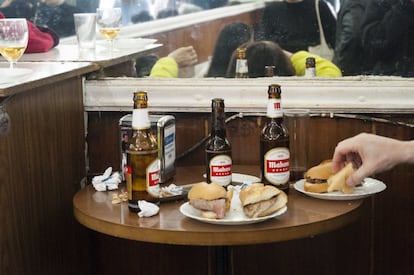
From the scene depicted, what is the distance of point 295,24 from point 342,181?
0.92 meters

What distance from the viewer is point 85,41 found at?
234 centimetres

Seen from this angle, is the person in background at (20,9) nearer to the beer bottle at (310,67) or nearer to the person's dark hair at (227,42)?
the person's dark hair at (227,42)

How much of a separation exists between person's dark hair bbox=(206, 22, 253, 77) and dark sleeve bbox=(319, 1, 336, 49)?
0.27 m

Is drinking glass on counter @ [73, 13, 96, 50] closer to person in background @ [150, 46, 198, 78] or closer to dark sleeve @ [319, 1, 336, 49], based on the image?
person in background @ [150, 46, 198, 78]

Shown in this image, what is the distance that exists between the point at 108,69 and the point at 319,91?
0.67 meters

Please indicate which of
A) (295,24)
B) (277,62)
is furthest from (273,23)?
(277,62)

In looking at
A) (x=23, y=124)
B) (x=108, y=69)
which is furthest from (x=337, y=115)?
(x=23, y=124)

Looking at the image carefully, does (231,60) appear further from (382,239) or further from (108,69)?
(382,239)

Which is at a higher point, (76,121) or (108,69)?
(108,69)

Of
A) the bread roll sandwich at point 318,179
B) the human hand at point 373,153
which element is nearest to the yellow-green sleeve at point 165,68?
the bread roll sandwich at point 318,179

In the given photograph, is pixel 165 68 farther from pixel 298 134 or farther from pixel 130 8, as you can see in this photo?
pixel 298 134

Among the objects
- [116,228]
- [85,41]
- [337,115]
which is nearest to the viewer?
[116,228]

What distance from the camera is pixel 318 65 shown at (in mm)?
2396

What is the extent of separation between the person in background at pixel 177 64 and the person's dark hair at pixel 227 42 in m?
0.07
